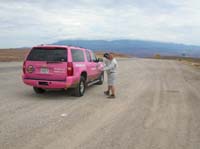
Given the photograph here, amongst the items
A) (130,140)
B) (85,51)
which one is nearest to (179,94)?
(85,51)

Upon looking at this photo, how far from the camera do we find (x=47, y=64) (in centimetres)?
1050

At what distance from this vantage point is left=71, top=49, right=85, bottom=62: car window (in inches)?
436

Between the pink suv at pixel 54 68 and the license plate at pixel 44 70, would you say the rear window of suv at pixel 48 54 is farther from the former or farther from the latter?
the license plate at pixel 44 70

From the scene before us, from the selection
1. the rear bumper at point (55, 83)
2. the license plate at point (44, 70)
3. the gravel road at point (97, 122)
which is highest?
the license plate at point (44, 70)

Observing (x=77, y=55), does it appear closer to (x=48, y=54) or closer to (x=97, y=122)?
(x=48, y=54)

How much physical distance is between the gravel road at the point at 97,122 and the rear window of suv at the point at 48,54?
4.67 ft

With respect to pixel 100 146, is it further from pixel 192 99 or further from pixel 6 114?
pixel 192 99

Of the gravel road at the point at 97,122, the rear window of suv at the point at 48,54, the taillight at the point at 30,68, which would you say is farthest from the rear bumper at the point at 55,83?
the rear window of suv at the point at 48,54

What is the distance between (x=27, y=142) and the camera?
5.67 meters

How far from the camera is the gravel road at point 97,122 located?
5816 mm

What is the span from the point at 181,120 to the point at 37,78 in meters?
5.34

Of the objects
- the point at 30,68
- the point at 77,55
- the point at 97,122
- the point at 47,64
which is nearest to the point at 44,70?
the point at 47,64

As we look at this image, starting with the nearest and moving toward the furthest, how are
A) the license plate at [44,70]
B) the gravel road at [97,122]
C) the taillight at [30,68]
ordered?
1. the gravel road at [97,122]
2. the license plate at [44,70]
3. the taillight at [30,68]

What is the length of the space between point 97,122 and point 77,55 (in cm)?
455
